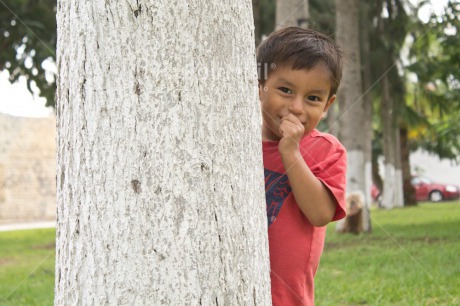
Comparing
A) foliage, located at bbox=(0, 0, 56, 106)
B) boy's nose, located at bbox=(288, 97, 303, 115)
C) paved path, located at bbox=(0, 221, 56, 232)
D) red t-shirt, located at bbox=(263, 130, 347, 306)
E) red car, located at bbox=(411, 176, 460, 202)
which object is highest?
foliage, located at bbox=(0, 0, 56, 106)

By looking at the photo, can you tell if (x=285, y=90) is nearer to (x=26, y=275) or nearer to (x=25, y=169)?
(x=26, y=275)

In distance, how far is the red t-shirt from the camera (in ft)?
6.45

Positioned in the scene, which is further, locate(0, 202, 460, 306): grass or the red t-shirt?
locate(0, 202, 460, 306): grass

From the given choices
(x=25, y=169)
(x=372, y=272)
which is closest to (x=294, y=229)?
(x=372, y=272)

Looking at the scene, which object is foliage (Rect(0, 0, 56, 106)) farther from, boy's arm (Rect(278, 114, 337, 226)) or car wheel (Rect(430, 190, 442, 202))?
car wheel (Rect(430, 190, 442, 202))

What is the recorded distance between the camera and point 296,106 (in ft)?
6.64

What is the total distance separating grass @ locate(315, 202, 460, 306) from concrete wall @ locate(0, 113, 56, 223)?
17358mm

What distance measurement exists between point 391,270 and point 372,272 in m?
0.18

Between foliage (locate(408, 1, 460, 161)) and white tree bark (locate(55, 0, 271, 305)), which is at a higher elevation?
foliage (locate(408, 1, 460, 161))

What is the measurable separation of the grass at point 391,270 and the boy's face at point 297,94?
2.96 m

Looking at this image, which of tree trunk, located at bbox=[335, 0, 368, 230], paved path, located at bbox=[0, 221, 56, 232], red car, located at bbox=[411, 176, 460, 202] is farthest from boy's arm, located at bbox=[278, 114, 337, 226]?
red car, located at bbox=[411, 176, 460, 202]

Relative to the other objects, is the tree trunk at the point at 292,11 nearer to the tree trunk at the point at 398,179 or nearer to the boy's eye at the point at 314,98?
the boy's eye at the point at 314,98

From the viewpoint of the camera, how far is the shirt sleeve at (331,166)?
2.00m

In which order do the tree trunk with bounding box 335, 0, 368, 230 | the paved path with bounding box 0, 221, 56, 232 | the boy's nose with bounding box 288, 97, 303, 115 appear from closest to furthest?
the boy's nose with bounding box 288, 97, 303, 115 < the tree trunk with bounding box 335, 0, 368, 230 < the paved path with bounding box 0, 221, 56, 232
